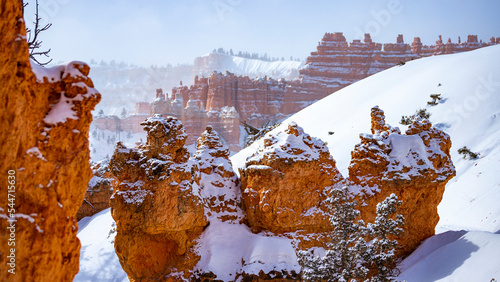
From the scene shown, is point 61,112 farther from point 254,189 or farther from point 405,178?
point 405,178

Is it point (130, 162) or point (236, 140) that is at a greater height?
point (130, 162)

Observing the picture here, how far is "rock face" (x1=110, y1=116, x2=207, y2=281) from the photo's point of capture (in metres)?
10.1

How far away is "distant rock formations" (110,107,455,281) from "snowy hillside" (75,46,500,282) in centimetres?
102

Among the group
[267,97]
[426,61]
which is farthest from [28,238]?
[267,97]

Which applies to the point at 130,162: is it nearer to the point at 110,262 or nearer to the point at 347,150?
the point at 110,262

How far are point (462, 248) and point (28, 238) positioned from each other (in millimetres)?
10740

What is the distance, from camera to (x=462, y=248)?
11.0 m

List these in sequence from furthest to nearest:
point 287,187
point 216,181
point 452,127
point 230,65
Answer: point 230,65 < point 452,127 < point 216,181 < point 287,187

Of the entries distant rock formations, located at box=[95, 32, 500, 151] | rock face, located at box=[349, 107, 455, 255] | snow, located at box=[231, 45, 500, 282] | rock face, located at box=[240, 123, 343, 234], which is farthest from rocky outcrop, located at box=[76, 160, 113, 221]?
distant rock formations, located at box=[95, 32, 500, 151]

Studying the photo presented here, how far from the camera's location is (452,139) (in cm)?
2411

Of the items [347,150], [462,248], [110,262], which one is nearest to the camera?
[462,248]

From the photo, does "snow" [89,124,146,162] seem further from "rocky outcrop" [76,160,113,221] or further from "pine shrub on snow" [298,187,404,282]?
"pine shrub on snow" [298,187,404,282]

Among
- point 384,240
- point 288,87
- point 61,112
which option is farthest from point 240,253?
point 288,87

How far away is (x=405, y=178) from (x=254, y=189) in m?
4.41
